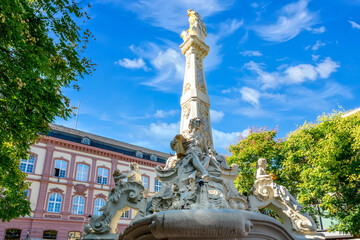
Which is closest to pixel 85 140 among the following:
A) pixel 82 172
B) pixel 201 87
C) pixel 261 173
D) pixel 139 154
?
pixel 82 172

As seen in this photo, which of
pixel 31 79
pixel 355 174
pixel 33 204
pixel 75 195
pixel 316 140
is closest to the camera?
pixel 31 79

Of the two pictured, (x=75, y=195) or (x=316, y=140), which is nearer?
(x=316, y=140)

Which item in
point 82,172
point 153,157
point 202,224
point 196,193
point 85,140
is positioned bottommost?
point 202,224

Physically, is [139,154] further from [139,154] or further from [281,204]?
[281,204]

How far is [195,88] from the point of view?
9445 millimetres

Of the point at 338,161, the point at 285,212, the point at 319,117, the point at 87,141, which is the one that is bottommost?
the point at 285,212

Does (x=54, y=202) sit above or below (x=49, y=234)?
above

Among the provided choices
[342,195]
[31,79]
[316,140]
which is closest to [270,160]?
[316,140]

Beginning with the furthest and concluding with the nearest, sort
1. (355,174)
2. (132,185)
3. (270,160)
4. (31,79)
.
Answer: (270,160) → (355,174) → (132,185) → (31,79)

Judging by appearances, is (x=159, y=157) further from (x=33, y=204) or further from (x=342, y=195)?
(x=342, y=195)

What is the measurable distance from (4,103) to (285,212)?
25.4 feet

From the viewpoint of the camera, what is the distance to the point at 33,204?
26312mm

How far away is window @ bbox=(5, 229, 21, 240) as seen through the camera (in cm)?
2406

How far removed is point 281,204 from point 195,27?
743 centimetres
